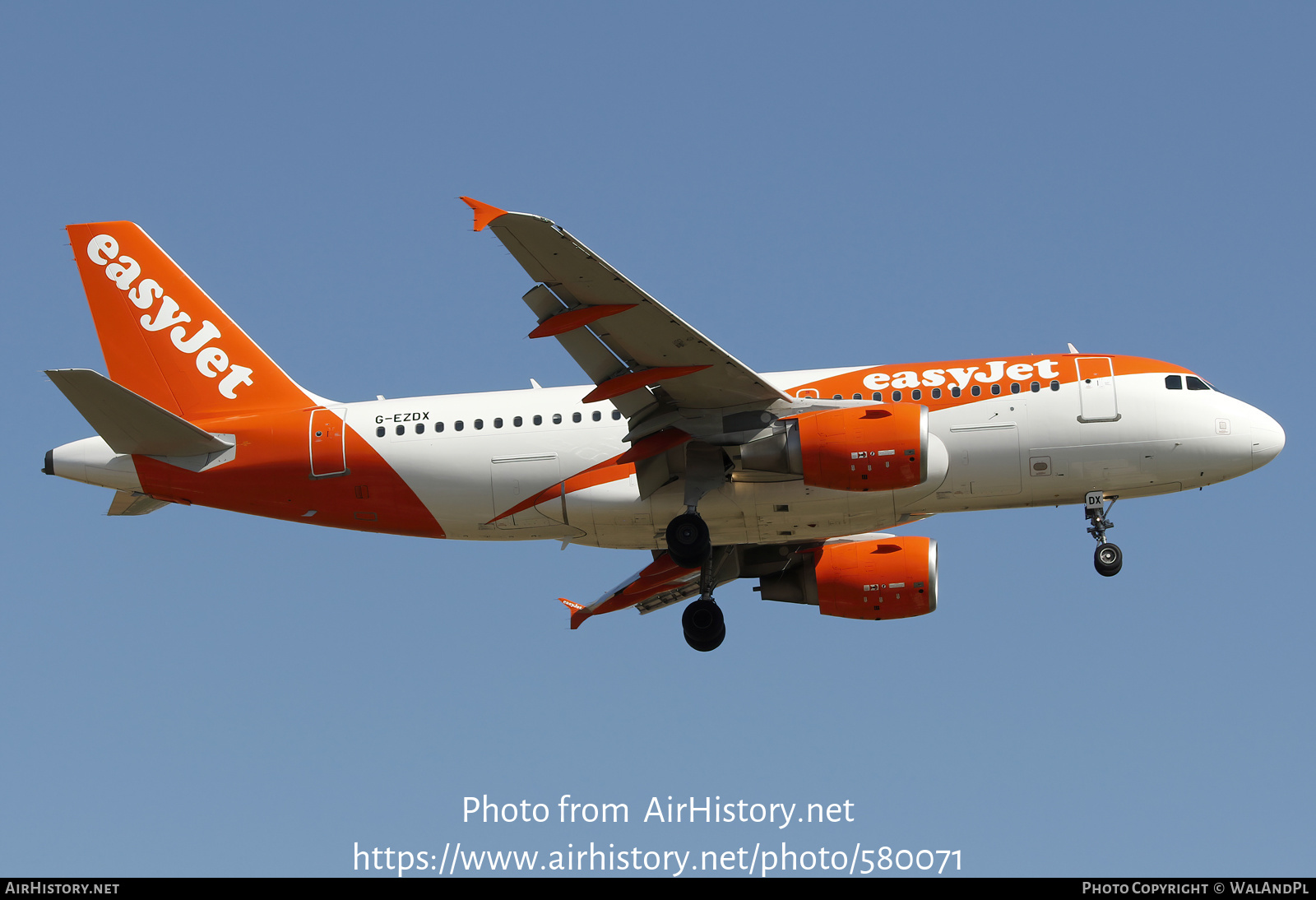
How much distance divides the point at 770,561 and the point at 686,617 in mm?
3198

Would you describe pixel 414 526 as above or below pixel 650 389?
below

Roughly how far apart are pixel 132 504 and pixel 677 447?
44.3 ft

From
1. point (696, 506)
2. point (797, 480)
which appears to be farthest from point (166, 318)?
point (797, 480)

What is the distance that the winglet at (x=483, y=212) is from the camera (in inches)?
1032

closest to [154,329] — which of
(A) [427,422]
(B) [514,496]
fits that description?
(A) [427,422]

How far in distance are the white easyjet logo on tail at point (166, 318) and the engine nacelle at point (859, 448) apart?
13.8 meters

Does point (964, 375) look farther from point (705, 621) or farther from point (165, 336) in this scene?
point (165, 336)

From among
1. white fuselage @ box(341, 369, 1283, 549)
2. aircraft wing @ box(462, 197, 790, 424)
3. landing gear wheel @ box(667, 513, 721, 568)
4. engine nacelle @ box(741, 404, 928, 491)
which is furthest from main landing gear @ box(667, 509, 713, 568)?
aircraft wing @ box(462, 197, 790, 424)

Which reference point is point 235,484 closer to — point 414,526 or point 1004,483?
point 414,526

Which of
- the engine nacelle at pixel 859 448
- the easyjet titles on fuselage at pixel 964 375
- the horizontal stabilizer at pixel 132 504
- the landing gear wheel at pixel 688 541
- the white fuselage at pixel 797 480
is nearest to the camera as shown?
the engine nacelle at pixel 859 448

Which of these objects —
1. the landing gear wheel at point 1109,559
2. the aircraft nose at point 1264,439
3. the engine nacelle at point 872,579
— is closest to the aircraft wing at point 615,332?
the engine nacelle at point 872,579

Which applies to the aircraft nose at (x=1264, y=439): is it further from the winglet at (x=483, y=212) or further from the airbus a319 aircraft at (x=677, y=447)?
the winglet at (x=483, y=212)

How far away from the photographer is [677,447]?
32.4m

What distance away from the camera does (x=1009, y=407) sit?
32.4 m
